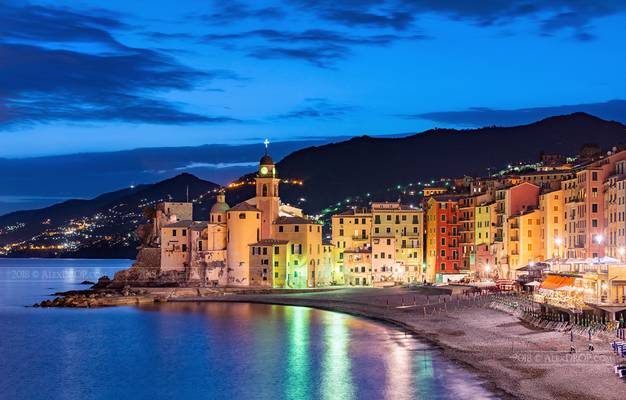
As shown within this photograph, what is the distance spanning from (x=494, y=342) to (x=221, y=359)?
16638 mm

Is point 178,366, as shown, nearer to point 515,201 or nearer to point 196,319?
point 196,319

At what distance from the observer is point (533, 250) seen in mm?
94000

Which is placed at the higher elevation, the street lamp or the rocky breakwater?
the street lamp

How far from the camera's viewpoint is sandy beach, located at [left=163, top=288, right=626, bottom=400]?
40.3 m

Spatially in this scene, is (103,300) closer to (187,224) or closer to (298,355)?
(187,224)

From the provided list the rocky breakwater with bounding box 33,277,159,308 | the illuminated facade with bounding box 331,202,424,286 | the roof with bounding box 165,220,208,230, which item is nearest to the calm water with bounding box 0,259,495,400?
the rocky breakwater with bounding box 33,277,159,308

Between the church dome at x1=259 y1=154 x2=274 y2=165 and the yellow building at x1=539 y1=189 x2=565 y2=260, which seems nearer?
the yellow building at x1=539 y1=189 x2=565 y2=260

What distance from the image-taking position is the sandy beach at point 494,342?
40312 mm

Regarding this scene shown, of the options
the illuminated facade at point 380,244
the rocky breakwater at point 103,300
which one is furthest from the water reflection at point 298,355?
the illuminated facade at point 380,244

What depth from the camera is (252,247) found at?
100 m

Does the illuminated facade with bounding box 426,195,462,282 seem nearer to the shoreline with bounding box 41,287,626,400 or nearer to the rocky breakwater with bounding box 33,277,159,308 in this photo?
the shoreline with bounding box 41,287,626,400

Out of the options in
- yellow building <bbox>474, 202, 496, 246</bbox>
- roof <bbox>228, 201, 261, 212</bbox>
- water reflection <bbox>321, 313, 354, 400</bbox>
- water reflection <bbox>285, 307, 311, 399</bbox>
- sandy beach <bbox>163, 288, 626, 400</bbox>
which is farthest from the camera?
yellow building <bbox>474, 202, 496, 246</bbox>

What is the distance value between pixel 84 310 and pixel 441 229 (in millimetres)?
41773

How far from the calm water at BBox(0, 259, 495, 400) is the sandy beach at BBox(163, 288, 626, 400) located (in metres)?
1.66
